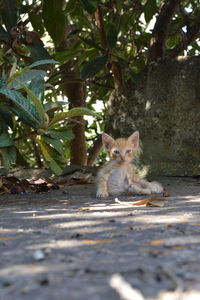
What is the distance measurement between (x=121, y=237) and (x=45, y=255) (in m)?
0.41

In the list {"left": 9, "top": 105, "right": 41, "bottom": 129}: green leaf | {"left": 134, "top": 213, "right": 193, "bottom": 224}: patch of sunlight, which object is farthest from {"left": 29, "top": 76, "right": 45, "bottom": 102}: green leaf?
{"left": 134, "top": 213, "right": 193, "bottom": 224}: patch of sunlight

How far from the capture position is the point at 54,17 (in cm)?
466

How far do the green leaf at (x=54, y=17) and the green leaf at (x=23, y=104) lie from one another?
181cm

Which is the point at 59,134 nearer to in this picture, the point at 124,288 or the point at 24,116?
the point at 24,116

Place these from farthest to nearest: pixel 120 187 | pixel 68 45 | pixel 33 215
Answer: pixel 68 45
pixel 120 187
pixel 33 215

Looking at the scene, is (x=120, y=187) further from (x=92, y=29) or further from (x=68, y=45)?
(x=68, y=45)

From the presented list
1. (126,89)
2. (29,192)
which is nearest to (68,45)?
(126,89)

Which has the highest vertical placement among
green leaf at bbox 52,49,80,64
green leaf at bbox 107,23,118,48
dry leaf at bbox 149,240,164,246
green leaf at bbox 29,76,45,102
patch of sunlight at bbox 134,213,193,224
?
green leaf at bbox 107,23,118,48

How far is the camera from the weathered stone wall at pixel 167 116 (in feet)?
17.6

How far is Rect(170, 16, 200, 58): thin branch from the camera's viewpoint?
5918mm

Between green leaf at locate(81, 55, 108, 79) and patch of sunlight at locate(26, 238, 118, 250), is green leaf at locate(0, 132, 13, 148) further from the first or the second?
green leaf at locate(81, 55, 108, 79)

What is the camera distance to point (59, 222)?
2.26 m

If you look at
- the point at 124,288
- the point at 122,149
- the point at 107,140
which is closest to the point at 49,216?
the point at 124,288

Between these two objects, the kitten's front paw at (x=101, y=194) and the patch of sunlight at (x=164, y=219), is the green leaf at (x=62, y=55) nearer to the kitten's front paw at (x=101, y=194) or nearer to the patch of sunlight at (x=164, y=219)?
the kitten's front paw at (x=101, y=194)
